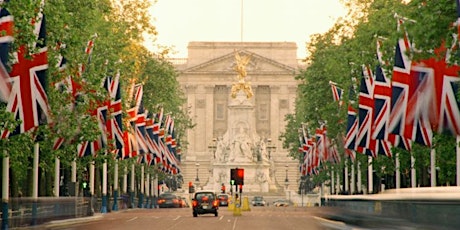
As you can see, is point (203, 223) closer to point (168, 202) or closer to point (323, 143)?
point (323, 143)

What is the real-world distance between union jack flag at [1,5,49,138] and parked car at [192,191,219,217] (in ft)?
113

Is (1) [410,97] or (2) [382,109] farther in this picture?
(2) [382,109]

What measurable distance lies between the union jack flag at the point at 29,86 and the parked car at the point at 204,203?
3445cm

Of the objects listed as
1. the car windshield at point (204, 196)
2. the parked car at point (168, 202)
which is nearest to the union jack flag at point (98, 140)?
the car windshield at point (204, 196)

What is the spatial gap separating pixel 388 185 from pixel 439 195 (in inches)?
2781

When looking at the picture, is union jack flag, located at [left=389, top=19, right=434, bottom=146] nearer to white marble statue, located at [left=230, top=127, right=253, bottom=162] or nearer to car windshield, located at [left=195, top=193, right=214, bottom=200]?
car windshield, located at [left=195, top=193, right=214, bottom=200]

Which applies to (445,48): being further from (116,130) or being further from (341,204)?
(116,130)

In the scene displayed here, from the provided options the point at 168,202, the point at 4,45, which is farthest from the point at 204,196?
the point at 4,45

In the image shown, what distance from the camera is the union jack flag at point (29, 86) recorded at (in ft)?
127

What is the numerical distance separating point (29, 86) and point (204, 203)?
37.6 m

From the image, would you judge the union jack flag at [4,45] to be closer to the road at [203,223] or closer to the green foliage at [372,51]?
the road at [203,223]

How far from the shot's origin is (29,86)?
3925 centimetres

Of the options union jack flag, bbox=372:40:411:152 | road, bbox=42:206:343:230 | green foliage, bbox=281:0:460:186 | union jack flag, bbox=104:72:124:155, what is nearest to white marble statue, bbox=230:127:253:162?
green foliage, bbox=281:0:460:186

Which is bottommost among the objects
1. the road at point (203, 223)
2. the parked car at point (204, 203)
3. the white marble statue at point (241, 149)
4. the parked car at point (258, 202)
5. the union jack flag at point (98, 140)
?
the parked car at point (258, 202)
